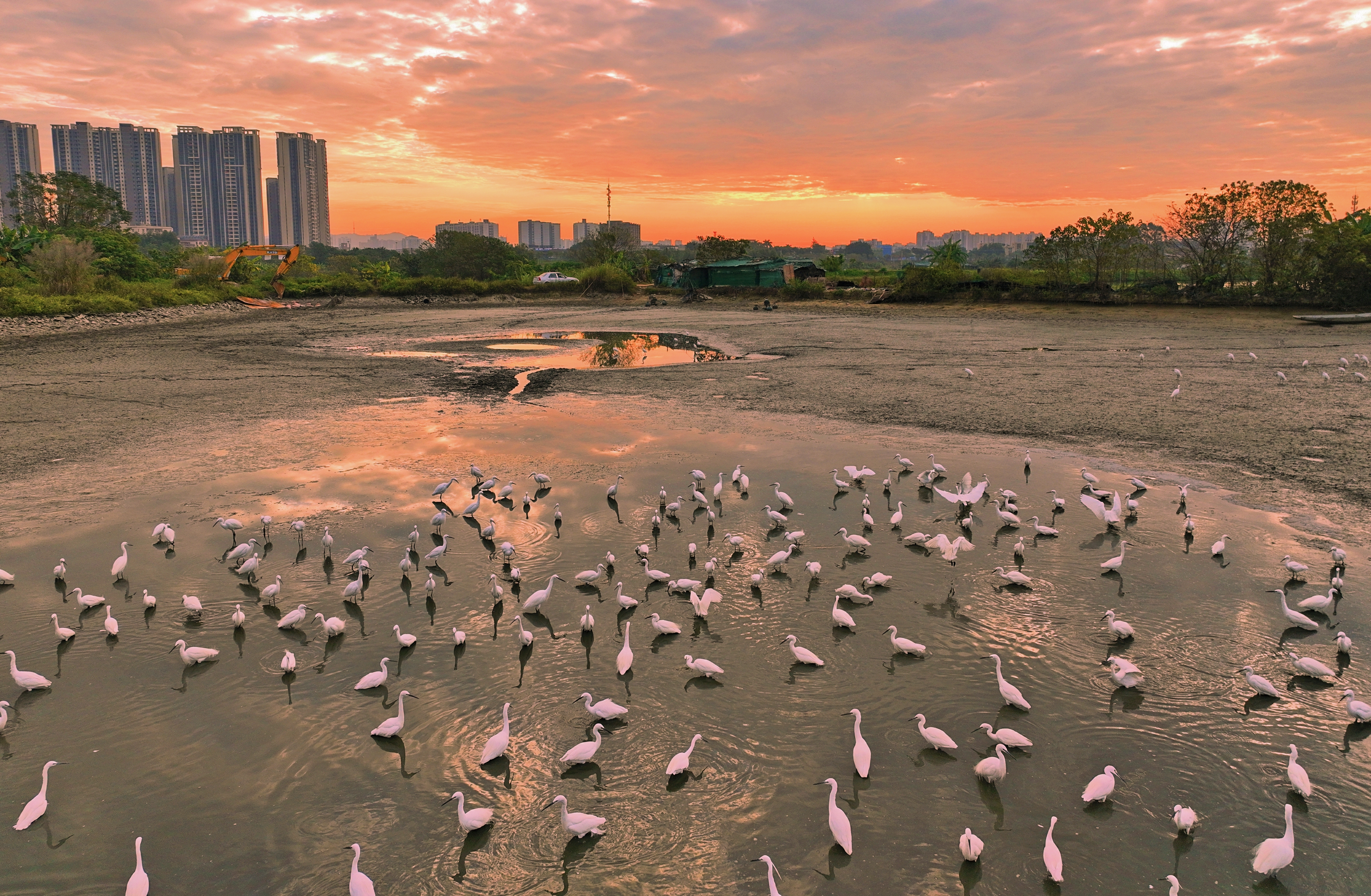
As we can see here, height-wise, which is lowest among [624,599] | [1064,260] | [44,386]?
[624,599]

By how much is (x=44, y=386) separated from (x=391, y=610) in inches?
735

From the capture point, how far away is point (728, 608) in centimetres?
893

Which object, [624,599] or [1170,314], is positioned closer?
[624,599]

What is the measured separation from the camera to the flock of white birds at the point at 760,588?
5336mm

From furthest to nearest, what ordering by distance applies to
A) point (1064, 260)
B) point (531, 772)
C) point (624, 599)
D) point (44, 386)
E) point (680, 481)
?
point (1064, 260), point (44, 386), point (680, 481), point (624, 599), point (531, 772)

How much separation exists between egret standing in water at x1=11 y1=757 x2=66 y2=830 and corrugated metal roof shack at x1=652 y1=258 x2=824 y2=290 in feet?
186

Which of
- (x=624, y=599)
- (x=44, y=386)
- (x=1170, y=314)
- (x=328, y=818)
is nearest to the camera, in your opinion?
(x=328, y=818)

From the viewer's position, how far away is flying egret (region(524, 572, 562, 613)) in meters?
8.59

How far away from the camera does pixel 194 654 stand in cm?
748

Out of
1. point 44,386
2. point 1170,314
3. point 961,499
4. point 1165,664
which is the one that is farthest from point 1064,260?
point 44,386

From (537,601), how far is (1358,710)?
7497 millimetres

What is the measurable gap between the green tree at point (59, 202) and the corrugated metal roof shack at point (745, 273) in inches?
1955

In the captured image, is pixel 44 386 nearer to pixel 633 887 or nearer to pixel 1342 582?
pixel 633 887

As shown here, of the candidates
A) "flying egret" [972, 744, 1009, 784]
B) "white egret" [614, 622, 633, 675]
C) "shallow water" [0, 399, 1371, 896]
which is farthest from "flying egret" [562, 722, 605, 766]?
"flying egret" [972, 744, 1009, 784]
